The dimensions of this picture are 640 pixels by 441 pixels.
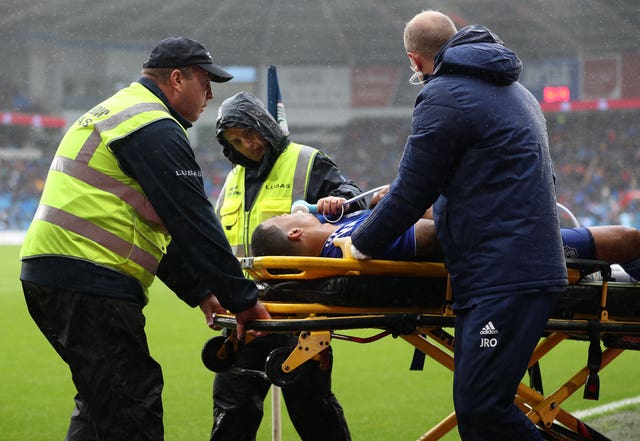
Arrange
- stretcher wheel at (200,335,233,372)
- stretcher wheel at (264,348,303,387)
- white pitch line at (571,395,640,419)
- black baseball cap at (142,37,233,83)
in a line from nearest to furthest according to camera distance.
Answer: stretcher wheel at (264,348,303,387), black baseball cap at (142,37,233,83), stretcher wheel at (200,335,233,372), white pitch line at (571,395,640,419)

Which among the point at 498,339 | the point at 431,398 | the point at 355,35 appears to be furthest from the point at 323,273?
the point at 355,35

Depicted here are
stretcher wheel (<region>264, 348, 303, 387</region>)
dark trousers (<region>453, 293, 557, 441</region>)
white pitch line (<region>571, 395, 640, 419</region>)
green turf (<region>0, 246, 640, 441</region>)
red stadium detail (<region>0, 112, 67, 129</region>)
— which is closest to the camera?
dark trousers (<region>453, 293, 557, 441</region>)

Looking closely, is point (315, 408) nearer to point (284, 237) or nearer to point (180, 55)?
point (284, 237)

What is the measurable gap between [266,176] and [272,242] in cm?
95

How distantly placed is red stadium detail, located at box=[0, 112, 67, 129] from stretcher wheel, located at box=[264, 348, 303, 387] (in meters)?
36.5

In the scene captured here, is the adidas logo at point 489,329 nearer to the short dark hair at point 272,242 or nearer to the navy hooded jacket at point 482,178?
the navy hooded jacket at point 482,178

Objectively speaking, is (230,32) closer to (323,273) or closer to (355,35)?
(355,35)

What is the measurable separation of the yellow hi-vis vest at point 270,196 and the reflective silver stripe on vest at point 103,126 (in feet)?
3.64

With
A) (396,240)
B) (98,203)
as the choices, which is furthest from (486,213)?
(98,203)

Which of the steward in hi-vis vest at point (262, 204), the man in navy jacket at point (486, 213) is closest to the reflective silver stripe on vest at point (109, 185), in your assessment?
the man in navy jacket at point (486, 213)

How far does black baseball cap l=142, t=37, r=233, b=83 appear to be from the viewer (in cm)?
324

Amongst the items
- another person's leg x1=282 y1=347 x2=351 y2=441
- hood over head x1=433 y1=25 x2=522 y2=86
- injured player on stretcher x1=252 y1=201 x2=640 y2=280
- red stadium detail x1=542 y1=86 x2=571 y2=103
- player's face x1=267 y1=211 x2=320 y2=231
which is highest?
hood over head x1=433 y1=25 x2=522 y2=86

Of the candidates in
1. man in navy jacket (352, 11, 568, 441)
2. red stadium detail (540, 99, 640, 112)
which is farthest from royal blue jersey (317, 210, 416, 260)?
red stadium detail (540, 99, 640, 112)

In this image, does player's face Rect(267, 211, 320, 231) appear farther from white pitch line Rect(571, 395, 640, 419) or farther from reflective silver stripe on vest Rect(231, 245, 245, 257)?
white pitch line Rect(571, 395, 640, 419)
